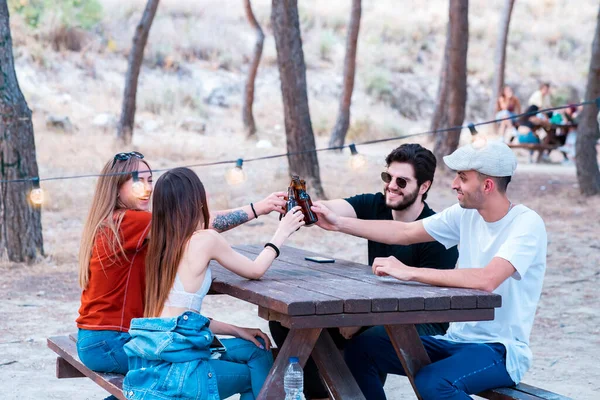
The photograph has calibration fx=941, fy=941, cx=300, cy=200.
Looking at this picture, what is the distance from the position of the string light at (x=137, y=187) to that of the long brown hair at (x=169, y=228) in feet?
1.49

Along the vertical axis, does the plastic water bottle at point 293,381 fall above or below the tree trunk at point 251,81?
below

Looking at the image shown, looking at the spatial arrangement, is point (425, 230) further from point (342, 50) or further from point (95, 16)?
point (342, 50)

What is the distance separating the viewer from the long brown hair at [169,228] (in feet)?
12.2

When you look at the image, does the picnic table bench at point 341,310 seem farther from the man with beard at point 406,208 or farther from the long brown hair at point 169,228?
the man with beard at point 406,208

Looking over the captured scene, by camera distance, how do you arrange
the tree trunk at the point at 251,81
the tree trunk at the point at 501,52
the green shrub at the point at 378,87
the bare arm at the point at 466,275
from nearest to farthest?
1. the bare arm at the point at 466,275
2. the tree trunk at the point at 251,81
3. the tree trunk at the point at 501,52
4. the green shrub at the point at 378,87

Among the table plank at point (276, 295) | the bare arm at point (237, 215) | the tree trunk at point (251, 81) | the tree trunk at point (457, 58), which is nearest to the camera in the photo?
the table plank at point (276, 295)

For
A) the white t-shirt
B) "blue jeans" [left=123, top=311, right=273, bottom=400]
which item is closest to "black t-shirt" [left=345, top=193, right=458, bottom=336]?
the white t-shirt

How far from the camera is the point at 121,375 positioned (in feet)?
13.5

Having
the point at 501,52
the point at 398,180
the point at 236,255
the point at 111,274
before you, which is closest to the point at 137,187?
the point at 111,274

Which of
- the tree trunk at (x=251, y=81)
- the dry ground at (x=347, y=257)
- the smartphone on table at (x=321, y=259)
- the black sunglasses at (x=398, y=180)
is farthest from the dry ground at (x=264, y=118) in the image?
the black sunglasses at (x=398, y=180)

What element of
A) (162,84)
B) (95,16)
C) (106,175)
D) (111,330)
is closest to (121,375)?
(111,330)

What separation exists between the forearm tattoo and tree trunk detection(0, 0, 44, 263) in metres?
4.13

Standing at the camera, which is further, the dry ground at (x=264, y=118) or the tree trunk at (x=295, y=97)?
the tree trunk at (x=295, y=97)

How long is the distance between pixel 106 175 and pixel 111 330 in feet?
2.26
